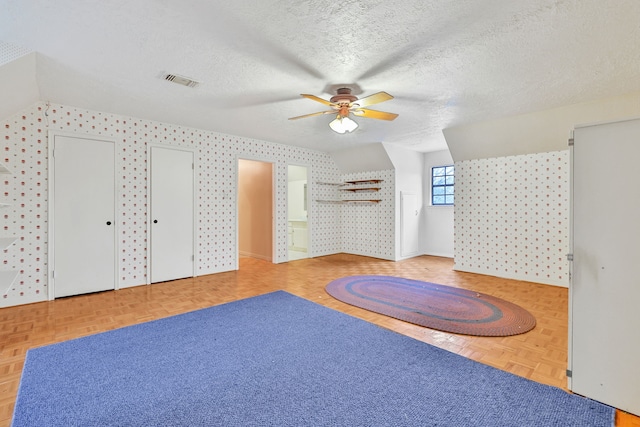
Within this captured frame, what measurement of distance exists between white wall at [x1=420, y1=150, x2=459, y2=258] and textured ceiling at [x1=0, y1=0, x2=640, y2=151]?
3038mm

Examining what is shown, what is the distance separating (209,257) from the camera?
5.21 m

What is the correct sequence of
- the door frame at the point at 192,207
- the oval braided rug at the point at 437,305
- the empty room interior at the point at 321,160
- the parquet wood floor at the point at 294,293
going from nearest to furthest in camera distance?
the empty room interior at the point at 321,160 → the parquet wood floor at the point at 294,293 → the oval braided rug at the point at 437,305 → the door frame at the point at 192,207

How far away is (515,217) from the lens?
4836mm

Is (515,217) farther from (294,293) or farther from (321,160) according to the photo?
(321,160)

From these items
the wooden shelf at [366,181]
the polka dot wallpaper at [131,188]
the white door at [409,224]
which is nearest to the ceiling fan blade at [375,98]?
the polka dot wallpaper at [131,188]

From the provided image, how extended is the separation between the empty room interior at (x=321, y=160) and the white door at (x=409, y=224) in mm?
58

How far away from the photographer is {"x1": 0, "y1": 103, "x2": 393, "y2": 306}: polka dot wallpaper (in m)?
3.54

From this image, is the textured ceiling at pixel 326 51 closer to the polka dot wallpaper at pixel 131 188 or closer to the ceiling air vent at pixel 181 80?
the ceiling air vent at pixel 181 80

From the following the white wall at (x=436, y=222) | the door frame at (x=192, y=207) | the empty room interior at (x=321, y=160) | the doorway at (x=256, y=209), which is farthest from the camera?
the white wall at (x=436, y=222)

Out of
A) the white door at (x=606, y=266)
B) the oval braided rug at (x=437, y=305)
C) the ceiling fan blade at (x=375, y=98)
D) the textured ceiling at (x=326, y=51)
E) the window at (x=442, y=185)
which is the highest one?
the textured ceiling at (x=326, y=51)

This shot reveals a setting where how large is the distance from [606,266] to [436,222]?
5.37 meters

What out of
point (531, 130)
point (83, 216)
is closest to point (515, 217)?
point (531, 130)

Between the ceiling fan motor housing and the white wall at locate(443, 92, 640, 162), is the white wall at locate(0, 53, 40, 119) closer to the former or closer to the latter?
the ceiling fan motor housing

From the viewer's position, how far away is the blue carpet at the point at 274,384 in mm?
1640
